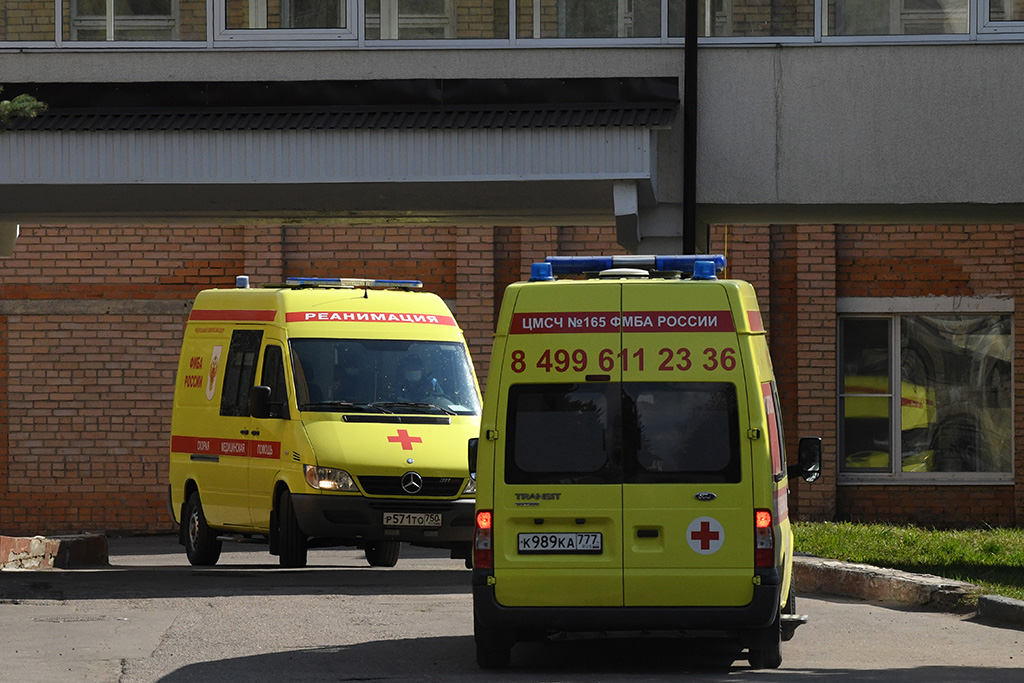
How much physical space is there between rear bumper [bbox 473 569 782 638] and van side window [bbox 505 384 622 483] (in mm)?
642

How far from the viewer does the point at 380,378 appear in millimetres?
15047

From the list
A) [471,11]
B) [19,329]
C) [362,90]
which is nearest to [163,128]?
[362,90]

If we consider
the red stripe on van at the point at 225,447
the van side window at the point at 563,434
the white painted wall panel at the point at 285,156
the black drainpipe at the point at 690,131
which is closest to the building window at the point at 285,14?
the white painted wall panel at the point at 285,156

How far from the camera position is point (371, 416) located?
1454 cm

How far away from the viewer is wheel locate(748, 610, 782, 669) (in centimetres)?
911

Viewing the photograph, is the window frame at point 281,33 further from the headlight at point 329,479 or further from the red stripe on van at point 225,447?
the headlight at point 329,479

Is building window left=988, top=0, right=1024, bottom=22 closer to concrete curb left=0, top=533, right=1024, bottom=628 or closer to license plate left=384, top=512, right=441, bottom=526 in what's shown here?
concrete curb left=0, top=533, right=1024, bottom=628

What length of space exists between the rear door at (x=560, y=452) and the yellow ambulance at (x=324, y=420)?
4.99 meters

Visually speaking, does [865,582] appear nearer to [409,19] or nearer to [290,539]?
[290,539]

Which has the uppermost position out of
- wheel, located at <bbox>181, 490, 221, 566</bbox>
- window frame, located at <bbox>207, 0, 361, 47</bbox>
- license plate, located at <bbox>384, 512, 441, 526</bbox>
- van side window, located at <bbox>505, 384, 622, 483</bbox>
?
window frame, located at <bbox>207, 0, 361, 47</bbox>

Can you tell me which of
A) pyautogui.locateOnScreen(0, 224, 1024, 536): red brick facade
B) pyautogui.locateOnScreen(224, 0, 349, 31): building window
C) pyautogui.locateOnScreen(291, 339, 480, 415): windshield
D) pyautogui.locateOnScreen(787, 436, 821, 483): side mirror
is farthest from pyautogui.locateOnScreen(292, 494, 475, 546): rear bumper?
pyautogui.locateOnScreen(0, 224, 1024, 536): red brick facade

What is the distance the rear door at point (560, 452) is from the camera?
9062 millimetres

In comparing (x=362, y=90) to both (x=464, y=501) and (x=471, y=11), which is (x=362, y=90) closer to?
(x=471, y=11)

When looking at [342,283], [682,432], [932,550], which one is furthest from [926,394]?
[682,432]
